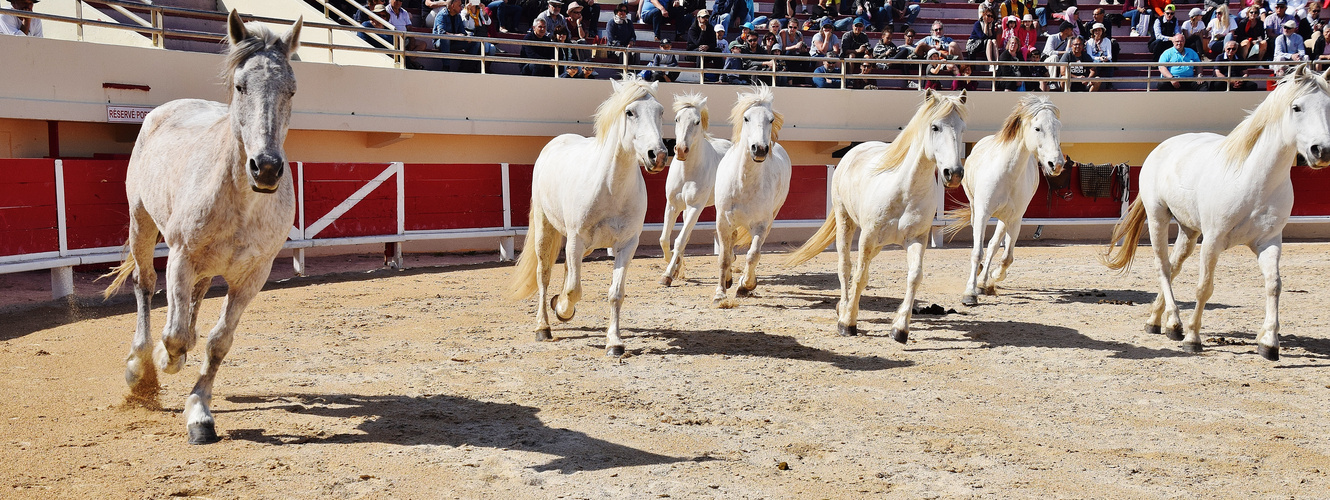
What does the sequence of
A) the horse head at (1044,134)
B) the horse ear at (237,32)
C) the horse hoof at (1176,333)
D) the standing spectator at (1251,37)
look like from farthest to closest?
the standing spectator at (1251,37) < the horse head at (1044,134) < the horse hoof at (1176,333) < the horse ear at (237,32)

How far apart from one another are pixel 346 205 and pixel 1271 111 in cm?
952

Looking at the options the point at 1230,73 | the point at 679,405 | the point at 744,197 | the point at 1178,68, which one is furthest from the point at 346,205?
the point at 1230,73

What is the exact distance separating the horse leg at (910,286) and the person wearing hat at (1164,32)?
46.4 feet

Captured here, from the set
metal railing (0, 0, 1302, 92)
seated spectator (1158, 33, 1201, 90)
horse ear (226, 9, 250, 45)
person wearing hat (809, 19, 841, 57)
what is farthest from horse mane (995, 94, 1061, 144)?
seated spectator (1158, 33, 1201, 90)

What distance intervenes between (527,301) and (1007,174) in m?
4.67

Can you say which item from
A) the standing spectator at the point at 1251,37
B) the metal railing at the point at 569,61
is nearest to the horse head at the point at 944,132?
the metal railing at the point at 569,61

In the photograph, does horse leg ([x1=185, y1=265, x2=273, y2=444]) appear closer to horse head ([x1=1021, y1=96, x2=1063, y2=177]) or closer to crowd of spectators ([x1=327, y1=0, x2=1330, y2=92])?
horse head ([x1=1021, y1=96, x2=1063, y2=177])

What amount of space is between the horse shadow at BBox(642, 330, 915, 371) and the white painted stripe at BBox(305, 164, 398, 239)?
5.66 meters

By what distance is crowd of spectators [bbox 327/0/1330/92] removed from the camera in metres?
16.7

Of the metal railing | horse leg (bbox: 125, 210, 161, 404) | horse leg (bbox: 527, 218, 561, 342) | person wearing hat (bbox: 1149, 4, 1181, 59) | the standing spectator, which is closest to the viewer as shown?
horse leg (bbox: 125, 210, 161, 404)

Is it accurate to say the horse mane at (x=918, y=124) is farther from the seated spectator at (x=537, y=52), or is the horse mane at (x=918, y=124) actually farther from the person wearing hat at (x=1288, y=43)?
the person wearing hat at (x=1288, y=43)

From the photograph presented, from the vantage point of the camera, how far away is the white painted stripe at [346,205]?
12062mm

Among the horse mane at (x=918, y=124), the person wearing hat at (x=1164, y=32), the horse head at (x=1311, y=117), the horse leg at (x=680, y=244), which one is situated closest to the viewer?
the horse head at (x=1311, y=117)

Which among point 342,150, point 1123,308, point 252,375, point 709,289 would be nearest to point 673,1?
point 342,150
